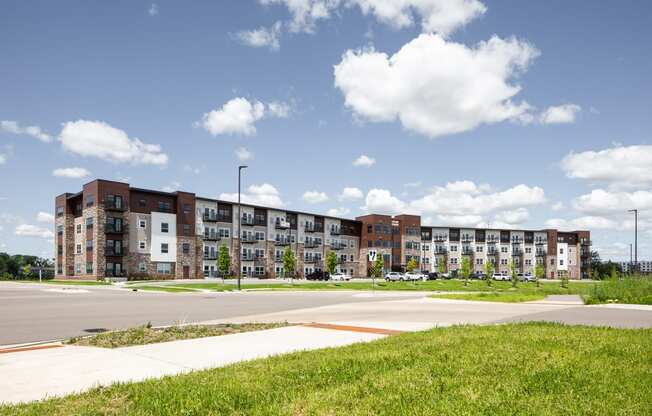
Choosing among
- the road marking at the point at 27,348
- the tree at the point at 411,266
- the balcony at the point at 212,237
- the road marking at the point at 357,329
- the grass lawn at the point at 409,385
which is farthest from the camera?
the tree at the point at 411,266

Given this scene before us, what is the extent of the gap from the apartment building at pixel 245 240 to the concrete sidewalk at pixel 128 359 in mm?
29659

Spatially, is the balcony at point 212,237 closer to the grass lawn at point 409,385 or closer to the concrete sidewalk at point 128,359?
the concrete sidewalk at point 128,359

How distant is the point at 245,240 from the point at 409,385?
77.1 m

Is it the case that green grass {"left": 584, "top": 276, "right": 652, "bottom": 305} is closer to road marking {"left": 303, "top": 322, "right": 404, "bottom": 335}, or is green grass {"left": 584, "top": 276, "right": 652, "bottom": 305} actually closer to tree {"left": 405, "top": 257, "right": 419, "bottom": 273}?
road marking {"left": 303, "top": 322, "right": 404, "bottom": 335}

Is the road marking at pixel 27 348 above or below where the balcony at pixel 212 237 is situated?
below

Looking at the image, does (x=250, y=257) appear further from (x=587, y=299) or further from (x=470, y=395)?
(x=470, y=395)

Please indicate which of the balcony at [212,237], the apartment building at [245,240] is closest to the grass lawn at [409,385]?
the apartment building at [245,240]

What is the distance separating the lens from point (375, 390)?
621 cm

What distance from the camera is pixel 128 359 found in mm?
8727

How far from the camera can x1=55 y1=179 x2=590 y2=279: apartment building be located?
66.4 m

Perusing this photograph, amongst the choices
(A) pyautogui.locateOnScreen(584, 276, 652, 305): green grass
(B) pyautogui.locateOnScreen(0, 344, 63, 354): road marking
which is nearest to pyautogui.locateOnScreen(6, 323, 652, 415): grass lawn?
(B) pyautogui.locateOnScreen(0, 344, 63, 354): road marking

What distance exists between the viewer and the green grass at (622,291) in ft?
78.7

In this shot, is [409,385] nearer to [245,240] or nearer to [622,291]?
[622,291]

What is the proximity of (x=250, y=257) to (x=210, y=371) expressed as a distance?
7614 centimetres
